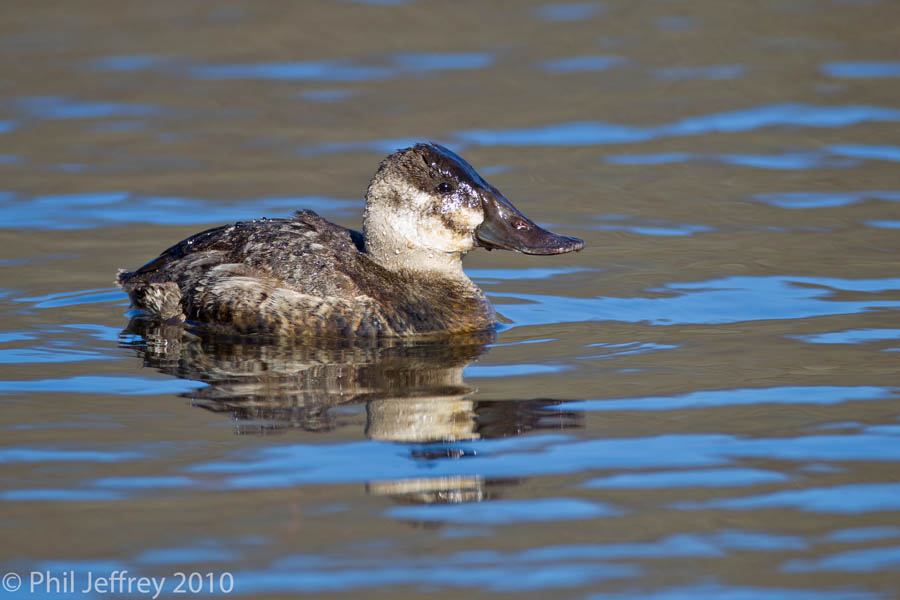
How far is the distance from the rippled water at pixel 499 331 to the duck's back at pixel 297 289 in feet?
0.62

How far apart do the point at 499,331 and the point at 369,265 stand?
82cm

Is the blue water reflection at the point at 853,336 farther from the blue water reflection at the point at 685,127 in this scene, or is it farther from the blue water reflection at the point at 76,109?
the blue water reflection at the point at 76,109

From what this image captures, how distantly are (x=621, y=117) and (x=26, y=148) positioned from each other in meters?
5.54

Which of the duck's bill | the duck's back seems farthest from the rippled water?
the duck's bill

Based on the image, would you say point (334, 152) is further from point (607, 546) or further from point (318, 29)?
point (607, 546)

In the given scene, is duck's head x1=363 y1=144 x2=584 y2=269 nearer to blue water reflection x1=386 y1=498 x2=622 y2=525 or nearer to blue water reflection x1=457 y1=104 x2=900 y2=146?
blue water reflection x1=386 y1=498 x2=622 y2=525

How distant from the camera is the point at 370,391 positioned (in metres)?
6.34

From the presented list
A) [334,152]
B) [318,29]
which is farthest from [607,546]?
[318,29]

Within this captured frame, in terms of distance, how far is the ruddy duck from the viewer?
287 inches

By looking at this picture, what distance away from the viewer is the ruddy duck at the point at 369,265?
23.9ft

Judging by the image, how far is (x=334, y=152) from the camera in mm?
12102

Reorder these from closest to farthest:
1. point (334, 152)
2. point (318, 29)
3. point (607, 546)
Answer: point (607, 546) < point (334, 152) < point (318, 29)

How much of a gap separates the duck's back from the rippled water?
0.19m

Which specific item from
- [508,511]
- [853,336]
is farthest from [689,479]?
[853,336]
